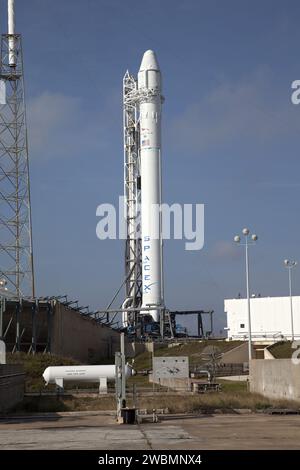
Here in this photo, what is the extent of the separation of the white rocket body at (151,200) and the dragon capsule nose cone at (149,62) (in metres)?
3.65

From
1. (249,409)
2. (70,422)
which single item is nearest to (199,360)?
(249,409)

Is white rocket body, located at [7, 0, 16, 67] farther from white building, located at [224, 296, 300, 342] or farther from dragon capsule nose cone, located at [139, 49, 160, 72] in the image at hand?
white building, located at [224, 296, 300, 342]

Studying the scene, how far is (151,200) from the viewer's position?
82812 millimetres

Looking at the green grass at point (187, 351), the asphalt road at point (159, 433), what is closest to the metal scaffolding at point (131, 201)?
the green grass at point (187, 351)

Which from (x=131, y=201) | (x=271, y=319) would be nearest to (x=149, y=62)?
(x=131, y=201)

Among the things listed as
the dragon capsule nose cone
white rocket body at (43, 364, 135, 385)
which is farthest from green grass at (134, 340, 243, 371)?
the dragon capsule nose cone

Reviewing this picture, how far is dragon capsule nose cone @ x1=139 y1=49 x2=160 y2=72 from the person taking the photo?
88438 millimetres

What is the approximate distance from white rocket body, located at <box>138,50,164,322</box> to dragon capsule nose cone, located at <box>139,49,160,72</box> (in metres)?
3.65

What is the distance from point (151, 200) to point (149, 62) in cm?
1922

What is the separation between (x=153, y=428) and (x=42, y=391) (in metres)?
21.0

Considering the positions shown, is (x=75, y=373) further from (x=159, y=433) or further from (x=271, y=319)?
(x=271, y=319)

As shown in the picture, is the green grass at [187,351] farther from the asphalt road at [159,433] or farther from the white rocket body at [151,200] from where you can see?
the asphalt road at [159,433]

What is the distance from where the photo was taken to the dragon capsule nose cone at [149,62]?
290ft
